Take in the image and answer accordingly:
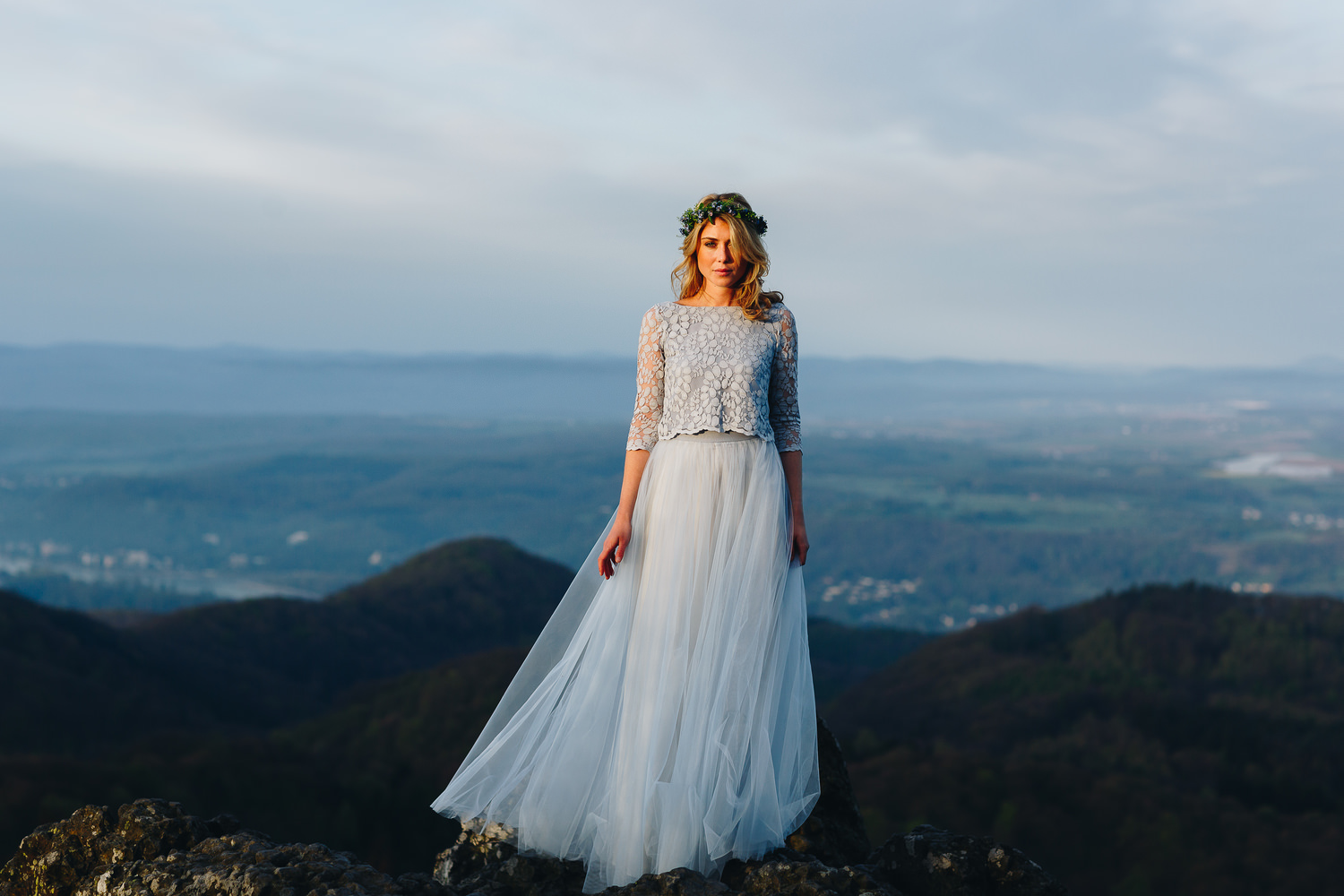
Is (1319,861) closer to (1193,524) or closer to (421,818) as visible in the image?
(421,818)

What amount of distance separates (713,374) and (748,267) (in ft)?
1.75

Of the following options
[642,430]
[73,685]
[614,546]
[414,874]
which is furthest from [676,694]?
[73,685]

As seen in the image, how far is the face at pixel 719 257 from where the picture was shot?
4.47m

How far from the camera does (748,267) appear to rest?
4578 millimetres

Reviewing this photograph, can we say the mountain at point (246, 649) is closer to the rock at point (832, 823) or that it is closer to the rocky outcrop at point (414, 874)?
the rocky outcrop at point (414, 874)

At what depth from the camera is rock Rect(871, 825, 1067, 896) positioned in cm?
425

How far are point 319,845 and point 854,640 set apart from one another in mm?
87778

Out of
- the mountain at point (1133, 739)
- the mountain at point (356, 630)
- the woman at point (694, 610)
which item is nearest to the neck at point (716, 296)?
the woman at point (694, 610)

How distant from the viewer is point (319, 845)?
407 cm

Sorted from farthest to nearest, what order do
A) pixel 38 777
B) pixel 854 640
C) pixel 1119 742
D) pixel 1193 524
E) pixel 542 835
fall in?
pixel 1193 524 < pixel 854 640 < pixel 1119 742 < pixel 38 777 < pixel 542 835

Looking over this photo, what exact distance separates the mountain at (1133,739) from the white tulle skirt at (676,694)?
3610 cm

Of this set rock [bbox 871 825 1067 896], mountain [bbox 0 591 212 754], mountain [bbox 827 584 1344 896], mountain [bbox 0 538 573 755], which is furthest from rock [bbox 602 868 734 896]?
mountain [bbox 0 591 212 754]

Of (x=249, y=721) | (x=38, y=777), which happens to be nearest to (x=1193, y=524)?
(x=249, y=721)

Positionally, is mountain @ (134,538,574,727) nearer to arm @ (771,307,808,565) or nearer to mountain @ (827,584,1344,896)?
mountain @ (827,584,1344,896)
